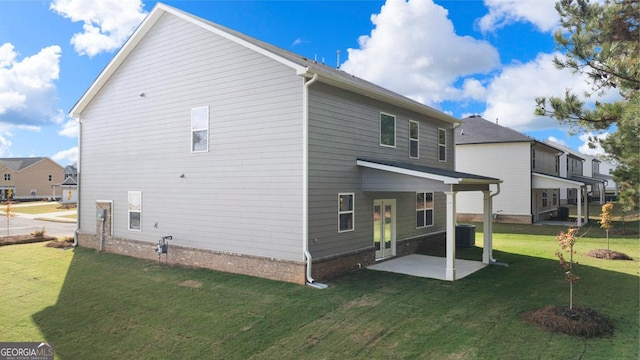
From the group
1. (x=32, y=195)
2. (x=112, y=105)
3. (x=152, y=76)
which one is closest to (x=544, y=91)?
(x=152, y=76)

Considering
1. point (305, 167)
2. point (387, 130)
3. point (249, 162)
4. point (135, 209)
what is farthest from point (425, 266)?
point (135, 209)

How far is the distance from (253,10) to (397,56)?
6.11m

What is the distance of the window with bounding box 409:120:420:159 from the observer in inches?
560

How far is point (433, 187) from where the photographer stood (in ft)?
33.2

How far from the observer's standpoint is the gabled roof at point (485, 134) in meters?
24.4

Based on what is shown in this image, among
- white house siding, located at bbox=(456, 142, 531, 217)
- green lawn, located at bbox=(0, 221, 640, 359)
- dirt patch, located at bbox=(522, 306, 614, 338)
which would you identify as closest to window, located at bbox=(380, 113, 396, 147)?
green lawn, located at bbox=(0, 221, 640, 359)

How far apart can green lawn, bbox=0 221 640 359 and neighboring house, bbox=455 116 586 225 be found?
41.9 feet

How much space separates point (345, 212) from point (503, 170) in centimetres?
1759

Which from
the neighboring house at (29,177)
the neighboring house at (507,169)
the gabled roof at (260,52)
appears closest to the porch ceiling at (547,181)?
the neighboring house at (507,169)

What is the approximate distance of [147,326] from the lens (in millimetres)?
7285

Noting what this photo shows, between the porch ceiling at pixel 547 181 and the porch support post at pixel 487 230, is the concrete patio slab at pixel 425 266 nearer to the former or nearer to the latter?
the porch support post at pixel 487 230

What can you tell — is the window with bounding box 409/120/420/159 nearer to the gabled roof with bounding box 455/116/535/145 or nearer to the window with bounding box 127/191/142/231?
the window with bounding box 127/191/142/231

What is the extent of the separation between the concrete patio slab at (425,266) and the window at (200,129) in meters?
6.32

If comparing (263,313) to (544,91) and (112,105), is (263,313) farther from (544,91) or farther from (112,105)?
(112,105)
